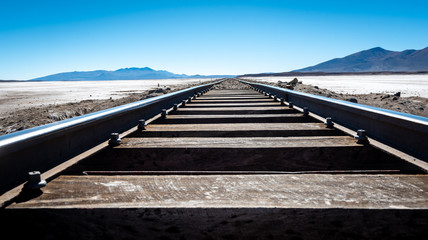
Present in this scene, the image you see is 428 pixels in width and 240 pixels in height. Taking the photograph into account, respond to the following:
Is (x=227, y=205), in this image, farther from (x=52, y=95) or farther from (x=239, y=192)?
(x=52, y=95)

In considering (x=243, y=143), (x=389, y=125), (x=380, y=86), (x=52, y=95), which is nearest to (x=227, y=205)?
(x=243, y=143)

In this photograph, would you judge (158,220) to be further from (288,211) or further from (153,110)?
(153,110)

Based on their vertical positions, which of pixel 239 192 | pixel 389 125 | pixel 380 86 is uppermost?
pixel 389 125

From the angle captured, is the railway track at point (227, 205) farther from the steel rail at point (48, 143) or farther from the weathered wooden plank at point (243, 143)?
the weathered wooden plank at point (243, 143)

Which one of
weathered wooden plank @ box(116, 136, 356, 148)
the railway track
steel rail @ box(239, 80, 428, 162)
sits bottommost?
the railway track

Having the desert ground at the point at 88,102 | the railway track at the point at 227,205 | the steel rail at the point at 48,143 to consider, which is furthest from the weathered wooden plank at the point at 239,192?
the desert ground at the point at 88,102

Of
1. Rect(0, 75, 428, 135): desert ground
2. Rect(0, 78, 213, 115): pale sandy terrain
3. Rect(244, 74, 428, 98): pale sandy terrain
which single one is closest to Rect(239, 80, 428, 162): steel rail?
Rect(0, 75, 428, 135): desert ground

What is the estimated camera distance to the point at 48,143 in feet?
6.13

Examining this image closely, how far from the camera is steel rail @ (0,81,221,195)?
4.98 ft

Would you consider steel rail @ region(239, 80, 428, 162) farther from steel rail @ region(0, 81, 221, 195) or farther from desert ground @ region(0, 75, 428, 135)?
desert ground @ region(0, 75, 428, 135)

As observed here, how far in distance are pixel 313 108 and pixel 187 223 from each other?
3773mm

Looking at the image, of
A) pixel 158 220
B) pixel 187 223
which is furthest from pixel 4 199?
pixel 187 223

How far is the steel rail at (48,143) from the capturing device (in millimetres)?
1517

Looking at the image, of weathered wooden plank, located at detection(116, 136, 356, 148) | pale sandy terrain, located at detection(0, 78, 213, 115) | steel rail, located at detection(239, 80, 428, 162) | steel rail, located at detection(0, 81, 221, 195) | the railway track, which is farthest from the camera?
pale sandy terrain, located at detection(0, 78, 213, 115)
